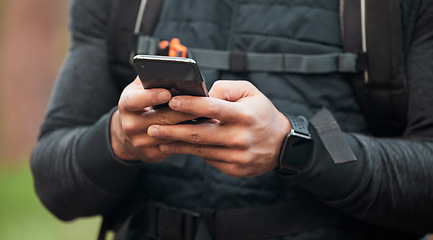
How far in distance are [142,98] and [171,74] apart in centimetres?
8

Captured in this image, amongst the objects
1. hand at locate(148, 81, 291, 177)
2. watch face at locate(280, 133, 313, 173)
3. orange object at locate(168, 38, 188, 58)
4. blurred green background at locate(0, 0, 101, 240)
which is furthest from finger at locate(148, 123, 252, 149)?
blurred green background at locate(0, 0, 101, 240)

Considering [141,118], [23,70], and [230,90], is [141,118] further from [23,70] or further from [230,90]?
[23,70]

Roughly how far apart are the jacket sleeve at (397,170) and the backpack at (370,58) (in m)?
0.03

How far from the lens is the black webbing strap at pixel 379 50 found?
1.12m

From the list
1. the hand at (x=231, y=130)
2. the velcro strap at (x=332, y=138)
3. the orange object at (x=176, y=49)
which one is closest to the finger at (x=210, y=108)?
the hand at (x=231, y=130)

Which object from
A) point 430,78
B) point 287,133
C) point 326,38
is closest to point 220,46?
point 326,38

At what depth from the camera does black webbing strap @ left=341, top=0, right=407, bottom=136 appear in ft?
3.67

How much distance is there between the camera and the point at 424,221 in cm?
116

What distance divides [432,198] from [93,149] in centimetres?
81

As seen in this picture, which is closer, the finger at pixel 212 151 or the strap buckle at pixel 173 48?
the finger at pixel 212 151

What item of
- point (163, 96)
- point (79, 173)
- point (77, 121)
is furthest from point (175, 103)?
point (77, 121)

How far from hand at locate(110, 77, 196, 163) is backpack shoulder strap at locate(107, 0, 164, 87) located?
0.29 metres

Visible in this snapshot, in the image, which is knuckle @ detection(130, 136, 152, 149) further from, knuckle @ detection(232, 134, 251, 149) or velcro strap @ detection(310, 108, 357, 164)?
velcro strap @ detection(310, 108, 357, 164)

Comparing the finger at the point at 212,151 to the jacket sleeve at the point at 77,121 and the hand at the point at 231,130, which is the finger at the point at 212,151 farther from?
the jacket sleeve at the point at 77,121
